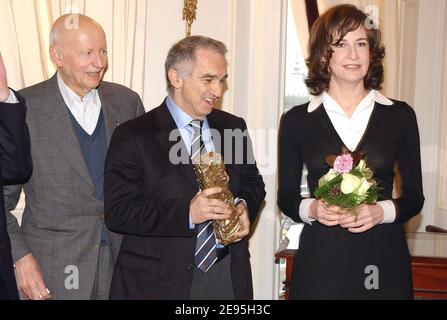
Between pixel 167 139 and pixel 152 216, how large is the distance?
377 millimetres

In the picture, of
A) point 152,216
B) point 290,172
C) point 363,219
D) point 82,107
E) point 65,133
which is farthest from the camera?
point 82,107

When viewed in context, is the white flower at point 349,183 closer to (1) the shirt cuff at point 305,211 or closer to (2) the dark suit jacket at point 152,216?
(1) the shirt cuff at point 305,211

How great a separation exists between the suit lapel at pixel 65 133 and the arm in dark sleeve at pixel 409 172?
1.47 meters

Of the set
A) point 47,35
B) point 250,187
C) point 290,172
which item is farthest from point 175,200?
point 47,35

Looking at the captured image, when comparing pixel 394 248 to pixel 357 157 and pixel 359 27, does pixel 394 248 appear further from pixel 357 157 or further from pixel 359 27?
pixel 359 27

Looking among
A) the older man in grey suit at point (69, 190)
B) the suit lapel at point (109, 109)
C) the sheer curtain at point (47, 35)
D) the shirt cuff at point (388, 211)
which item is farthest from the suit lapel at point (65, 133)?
the shirt cuff at point (388, 211)

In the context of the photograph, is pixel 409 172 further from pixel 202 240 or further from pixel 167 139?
pixel 167 139

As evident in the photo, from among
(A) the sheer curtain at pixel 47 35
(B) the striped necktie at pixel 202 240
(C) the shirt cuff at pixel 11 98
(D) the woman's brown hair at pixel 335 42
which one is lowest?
(B) the striped necktie at pixel 202 240

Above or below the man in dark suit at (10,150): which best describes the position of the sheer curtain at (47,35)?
above

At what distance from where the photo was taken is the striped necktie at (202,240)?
3.21 metres

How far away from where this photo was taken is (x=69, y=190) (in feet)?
11.4

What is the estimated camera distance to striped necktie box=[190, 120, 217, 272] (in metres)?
3.21

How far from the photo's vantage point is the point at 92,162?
3568 mm

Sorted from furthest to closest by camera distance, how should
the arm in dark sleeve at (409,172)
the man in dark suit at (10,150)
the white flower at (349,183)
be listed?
the arm in dark sleeve at (409,172), the white flower at (349,183), the man in dark suit at (10,150)
